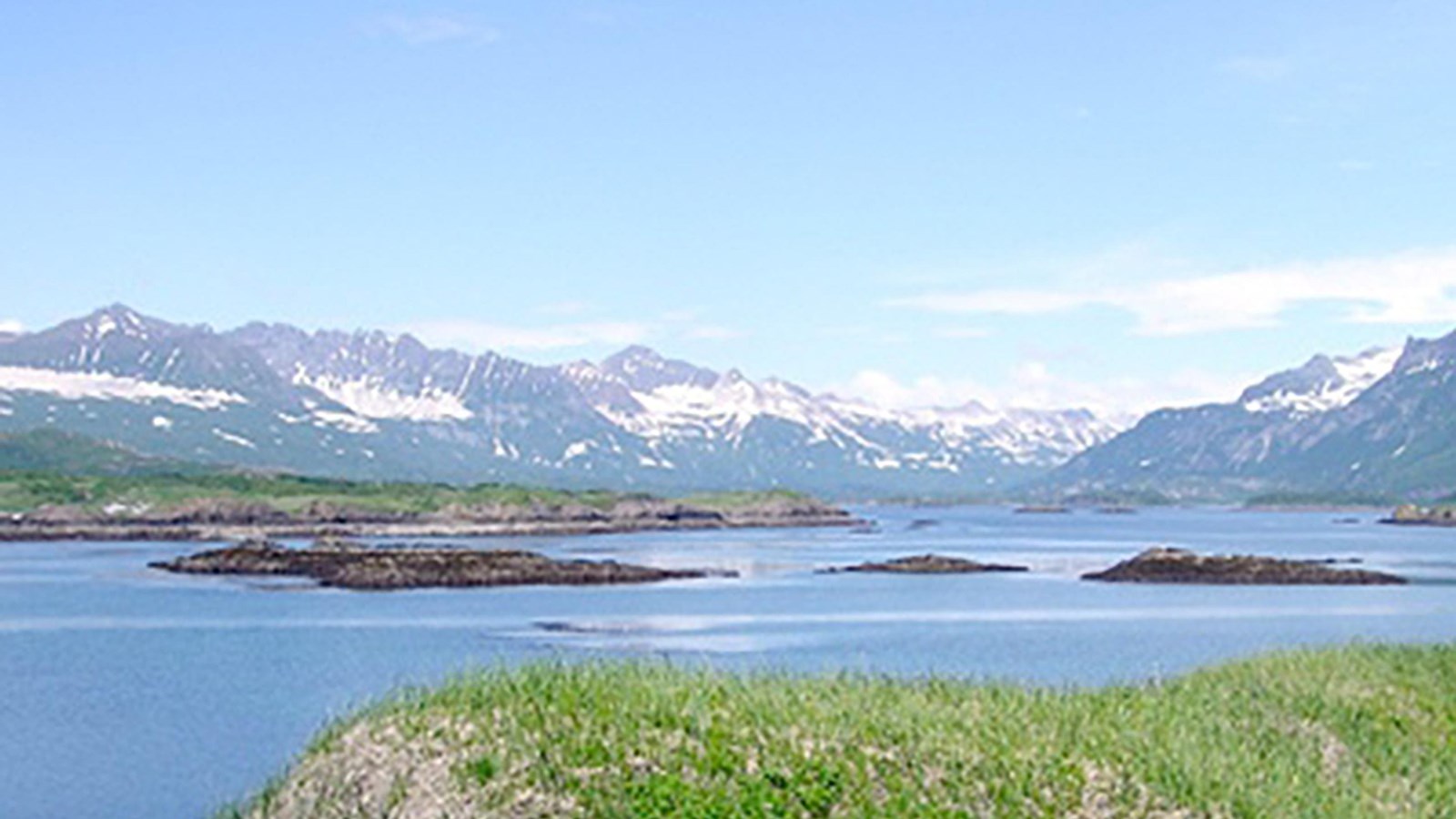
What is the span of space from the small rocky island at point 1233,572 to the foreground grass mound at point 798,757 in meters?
130

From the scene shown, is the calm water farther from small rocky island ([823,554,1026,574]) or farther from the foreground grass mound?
the foreground grass mound

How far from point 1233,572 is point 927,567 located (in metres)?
28.7

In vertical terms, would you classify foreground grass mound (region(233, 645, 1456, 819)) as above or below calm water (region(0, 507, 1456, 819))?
above

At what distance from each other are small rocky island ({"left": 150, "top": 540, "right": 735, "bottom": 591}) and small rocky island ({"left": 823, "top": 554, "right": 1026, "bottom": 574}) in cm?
1639

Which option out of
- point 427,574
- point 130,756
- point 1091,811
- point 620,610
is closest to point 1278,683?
point 1091,811

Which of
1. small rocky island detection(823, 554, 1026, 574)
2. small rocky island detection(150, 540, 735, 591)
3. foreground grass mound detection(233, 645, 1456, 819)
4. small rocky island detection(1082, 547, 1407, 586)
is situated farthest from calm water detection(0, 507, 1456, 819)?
foreground grass mound detection(233, 645, 1456, 819)

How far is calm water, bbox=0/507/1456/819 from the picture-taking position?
200 ft

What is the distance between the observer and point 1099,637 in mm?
107562

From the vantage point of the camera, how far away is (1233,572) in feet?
563

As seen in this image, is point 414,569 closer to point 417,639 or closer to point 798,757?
point 417,639

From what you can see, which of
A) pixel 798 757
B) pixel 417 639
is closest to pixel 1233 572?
pixel 417 639

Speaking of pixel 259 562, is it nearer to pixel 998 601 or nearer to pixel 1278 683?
pixel 998 601

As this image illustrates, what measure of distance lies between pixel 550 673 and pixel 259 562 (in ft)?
485

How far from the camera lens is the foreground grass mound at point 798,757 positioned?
1248 inches
